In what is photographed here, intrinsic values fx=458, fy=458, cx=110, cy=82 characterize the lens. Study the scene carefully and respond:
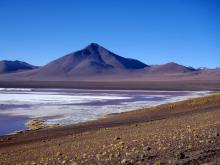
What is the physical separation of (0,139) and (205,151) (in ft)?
39.4

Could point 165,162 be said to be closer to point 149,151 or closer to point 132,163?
point 132,163

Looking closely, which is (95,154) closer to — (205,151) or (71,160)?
(71,160)

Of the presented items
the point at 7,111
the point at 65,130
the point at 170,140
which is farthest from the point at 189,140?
the point at 7,111

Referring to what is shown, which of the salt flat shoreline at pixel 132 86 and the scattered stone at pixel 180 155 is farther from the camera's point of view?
the salt flat shoreline at pixel 132 86

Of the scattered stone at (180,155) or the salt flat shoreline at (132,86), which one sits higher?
the salt flat shoreline at (132,86)

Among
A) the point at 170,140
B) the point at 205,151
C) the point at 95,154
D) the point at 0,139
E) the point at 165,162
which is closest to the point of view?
the point at 165,162

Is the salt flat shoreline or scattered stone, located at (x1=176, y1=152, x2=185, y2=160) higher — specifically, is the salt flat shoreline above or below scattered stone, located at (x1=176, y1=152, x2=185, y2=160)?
above

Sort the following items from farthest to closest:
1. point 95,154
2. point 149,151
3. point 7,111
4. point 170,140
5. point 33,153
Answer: point 7,111, point 33,153, point 170,140, point 95,154, point 149,151

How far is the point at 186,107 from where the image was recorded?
27.2 m

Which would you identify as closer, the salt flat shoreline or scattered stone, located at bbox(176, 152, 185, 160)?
scattered stone, located at bbox(176, 152, 185, 160)

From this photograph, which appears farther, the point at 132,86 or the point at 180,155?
the point at 132,86

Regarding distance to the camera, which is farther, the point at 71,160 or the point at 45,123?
the point at 45,123

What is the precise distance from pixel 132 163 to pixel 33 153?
5.23 metres

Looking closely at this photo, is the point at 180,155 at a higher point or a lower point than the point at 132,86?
lower
